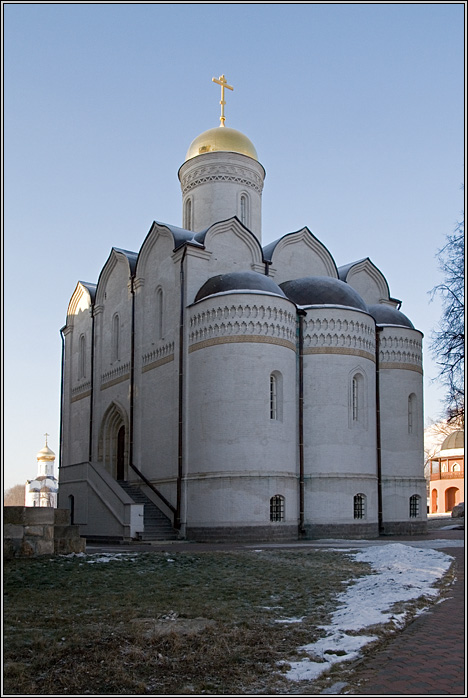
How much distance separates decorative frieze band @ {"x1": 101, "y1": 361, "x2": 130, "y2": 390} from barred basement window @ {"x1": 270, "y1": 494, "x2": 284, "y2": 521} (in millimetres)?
8504

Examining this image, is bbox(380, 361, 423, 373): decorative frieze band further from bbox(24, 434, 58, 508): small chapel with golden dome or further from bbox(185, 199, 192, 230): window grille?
Result: bbox(24, 434, 58, 508): small chapel with golden dome

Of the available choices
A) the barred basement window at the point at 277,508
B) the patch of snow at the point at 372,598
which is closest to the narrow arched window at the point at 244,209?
the barred basement window at the point at 277,508

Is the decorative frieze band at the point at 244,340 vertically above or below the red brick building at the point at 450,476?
above

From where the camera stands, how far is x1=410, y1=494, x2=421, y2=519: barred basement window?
24.6 m

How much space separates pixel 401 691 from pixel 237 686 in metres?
1.18

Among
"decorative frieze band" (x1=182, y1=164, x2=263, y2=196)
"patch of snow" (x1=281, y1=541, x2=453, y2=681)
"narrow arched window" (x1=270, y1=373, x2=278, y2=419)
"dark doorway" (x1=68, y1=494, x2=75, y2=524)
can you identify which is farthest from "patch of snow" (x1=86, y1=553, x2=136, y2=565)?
"decorative frieze band" (x1=182, y1=164, x2=263, y2=196)

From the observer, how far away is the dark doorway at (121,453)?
93.1 ft

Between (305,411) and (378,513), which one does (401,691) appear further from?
(378,513)

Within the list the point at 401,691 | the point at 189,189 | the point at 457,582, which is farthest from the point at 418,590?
the point at 189,189

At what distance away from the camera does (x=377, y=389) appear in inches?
968

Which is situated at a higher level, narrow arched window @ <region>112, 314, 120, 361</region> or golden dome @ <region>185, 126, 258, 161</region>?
golden dome @ <region>185, 126, 258, 161</region>

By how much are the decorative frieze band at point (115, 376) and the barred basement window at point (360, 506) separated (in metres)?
9.80

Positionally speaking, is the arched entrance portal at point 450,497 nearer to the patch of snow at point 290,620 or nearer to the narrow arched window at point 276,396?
the narrow arched window at point 276,396

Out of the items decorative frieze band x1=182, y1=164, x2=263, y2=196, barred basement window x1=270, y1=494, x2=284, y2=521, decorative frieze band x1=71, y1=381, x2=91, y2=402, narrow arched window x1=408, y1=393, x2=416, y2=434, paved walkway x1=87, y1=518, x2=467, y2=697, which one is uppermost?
decorative frieze band x1=182, y1=164, x2=263, y2=196
